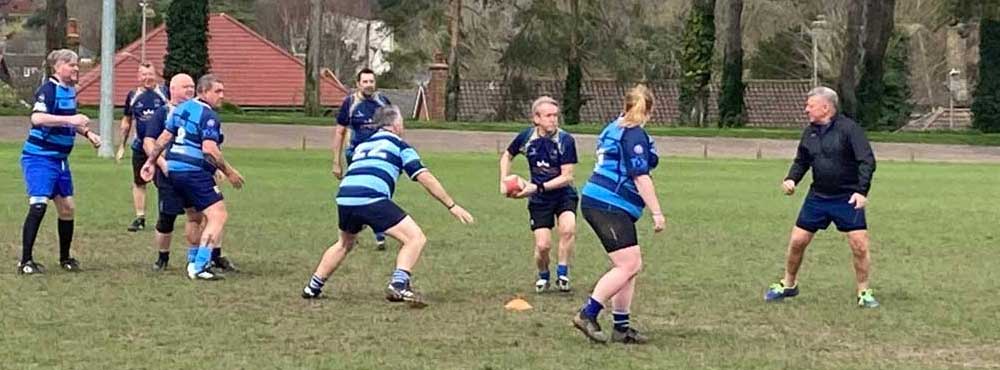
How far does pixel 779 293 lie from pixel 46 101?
6376 millimetres

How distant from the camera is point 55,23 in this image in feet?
169

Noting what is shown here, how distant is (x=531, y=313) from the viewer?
38.2ft

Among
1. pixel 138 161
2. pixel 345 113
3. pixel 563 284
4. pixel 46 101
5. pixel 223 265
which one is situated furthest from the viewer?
pixel 138 161

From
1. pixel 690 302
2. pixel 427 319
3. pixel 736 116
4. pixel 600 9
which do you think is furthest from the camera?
pixel 600 9

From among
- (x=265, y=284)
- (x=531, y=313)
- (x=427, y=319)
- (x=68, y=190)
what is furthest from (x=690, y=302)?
(x=68, y=190)

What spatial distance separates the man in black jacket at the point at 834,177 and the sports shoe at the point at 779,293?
0.84 feet

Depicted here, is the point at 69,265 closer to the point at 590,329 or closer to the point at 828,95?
the point at 590,329

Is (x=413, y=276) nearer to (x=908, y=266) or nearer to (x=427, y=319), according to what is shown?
(x=427, y=319)

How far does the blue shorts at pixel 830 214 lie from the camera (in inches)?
475

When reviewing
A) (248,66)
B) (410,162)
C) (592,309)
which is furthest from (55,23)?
(592,309)

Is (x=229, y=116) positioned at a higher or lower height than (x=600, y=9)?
lower

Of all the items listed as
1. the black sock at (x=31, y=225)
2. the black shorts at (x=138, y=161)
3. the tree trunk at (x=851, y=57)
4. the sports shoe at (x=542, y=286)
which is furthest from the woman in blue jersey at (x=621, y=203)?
the tree trunk at (x=851, y=57)

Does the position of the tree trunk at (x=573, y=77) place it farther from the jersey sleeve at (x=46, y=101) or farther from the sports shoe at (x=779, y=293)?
the sports shoe at (x=779, y=293)

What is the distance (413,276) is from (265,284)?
1402mm
